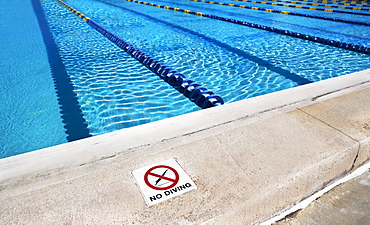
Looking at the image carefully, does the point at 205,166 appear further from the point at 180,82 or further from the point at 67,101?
the point at 67,101

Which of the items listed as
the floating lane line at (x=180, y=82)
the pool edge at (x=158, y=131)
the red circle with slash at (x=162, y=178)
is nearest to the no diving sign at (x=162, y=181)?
the red circle with slash at (x=162, y=178)

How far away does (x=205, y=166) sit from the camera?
1.65 metres

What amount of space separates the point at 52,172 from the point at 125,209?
1.78ft

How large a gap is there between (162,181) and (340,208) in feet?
3.23

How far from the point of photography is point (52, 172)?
1.60 metres

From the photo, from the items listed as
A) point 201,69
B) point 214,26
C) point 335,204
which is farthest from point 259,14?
point 335,204

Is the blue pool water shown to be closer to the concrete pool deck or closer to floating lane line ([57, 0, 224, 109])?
floating lane line ([57, 0, 224, 109])

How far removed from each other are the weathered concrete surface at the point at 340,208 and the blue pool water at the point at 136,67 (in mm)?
2010

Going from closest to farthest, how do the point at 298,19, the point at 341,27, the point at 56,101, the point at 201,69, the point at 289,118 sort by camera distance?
the point at 289,118
the point at 56,101
the point at 201,69
the point at 341,27
the point at 298,19

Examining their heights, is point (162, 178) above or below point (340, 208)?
above

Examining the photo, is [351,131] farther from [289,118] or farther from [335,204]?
[335,204]

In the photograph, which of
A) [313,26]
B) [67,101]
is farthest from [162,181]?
[313,26]

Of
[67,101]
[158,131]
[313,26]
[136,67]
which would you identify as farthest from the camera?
[313,26]

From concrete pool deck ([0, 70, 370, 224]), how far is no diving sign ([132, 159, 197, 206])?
0.04 m
